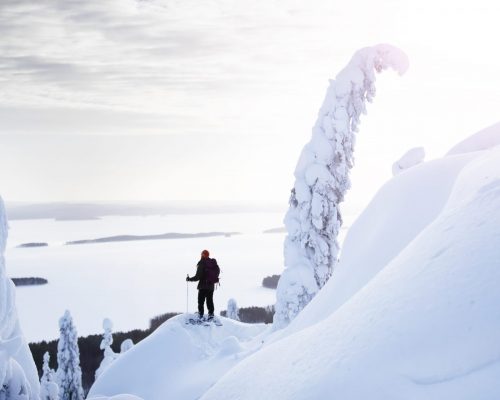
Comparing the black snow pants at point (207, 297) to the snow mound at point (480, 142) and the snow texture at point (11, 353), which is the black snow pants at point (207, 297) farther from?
the snow mound at point (480, 142)

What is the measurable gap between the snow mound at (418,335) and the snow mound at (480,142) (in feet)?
18.7

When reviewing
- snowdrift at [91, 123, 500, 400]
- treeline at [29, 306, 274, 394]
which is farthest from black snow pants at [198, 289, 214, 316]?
treeline at [29, 306, 274, 394]

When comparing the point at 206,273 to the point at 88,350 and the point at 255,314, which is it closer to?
the point at 88,350

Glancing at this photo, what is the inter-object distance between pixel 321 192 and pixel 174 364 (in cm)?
733

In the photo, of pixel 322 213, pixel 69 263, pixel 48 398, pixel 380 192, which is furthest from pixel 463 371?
pixel 69 263

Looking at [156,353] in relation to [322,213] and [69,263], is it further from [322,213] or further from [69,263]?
[69,263]

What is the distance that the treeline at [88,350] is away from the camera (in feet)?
200

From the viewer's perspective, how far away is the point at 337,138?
1720 centimetres

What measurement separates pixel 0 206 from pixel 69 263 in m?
195

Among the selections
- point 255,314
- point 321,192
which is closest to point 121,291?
point 255,314

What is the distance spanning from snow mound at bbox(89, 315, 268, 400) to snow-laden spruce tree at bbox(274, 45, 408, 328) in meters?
3.51

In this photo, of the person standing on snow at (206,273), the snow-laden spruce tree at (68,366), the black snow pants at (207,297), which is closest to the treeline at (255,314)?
the snow-laden spruce tree at (68,366)

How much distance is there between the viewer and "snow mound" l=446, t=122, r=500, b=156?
33.3 feet

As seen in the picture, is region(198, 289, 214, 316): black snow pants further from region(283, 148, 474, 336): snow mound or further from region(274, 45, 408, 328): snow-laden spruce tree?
region(283, 148, 474, 336): snow mound
